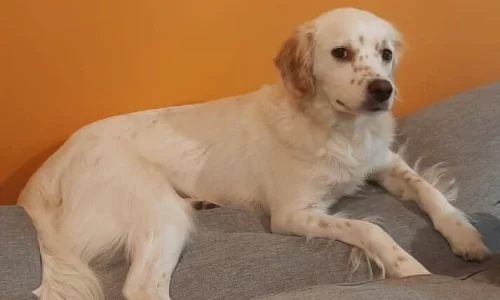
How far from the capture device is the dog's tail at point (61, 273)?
171cm

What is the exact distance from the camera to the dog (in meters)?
1.80

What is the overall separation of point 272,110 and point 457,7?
0.95m

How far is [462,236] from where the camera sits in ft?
5.98

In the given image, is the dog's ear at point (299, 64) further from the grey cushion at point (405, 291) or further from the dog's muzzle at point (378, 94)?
the grey cushion at point (405, 291)

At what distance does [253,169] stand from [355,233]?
43 centimetres

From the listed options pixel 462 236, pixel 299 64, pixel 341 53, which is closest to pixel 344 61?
pixel 341 53

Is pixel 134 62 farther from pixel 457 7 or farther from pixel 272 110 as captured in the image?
pixel 457 7

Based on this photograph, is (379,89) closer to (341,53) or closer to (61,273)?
(341,53)

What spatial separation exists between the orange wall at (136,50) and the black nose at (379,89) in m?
0.72

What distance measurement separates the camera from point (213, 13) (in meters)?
2.34

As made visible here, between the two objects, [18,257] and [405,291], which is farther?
[18,257]

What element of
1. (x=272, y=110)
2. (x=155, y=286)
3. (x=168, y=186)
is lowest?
(x=155, y=286)

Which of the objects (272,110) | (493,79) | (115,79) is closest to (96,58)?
(115,79)

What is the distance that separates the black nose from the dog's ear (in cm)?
22
